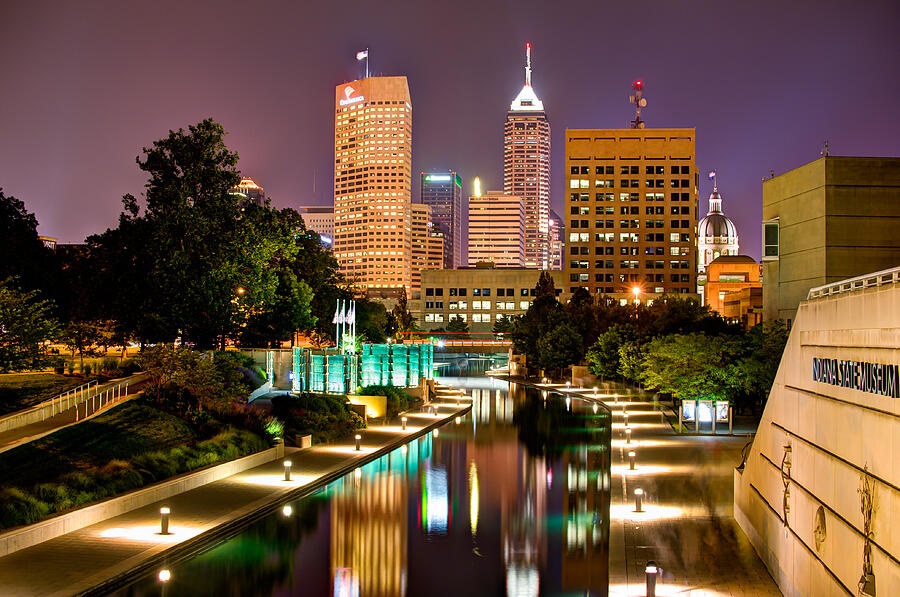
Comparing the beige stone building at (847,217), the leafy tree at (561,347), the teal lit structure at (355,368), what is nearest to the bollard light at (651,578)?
the teal lit structure at (355,368)

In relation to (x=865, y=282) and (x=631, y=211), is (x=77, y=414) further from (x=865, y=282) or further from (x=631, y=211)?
(x=631, y=211)

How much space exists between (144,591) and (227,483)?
10085 millimetres

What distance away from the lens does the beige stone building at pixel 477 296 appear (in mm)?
178625

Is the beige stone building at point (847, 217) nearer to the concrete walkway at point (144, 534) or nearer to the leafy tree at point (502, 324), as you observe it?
the concrete walkway at point (144, 534)

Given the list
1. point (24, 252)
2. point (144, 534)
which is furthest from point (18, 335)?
point (24, 252)

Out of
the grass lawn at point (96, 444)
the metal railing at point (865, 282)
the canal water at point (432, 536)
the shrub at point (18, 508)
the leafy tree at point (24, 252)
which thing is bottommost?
the canal water at point (432, 536)


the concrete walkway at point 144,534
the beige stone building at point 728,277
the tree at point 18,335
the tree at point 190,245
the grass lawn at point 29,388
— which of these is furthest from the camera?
the beige stone building at point 728,277

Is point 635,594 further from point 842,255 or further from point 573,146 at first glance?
point 573,146

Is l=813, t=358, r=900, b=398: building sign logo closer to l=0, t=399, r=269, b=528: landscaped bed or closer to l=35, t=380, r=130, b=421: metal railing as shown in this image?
l=0, t=399, r=269, b=528: landscaped bed

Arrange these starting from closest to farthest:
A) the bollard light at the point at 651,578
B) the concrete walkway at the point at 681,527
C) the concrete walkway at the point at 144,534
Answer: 1. the bollard light at the point at 651,578
2. the concrete walkway at the point at 144,534
3. the concrete walkway at the point at 681,527

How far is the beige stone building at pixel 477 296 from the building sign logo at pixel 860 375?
163349mm

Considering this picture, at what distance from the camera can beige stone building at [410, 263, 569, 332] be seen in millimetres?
178625

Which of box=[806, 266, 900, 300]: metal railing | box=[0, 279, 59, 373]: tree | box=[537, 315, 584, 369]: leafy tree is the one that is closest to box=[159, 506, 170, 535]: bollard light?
box=[0, 279, 59, 373]: tree

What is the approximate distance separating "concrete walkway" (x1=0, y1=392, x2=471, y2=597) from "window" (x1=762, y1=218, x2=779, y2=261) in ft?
113
